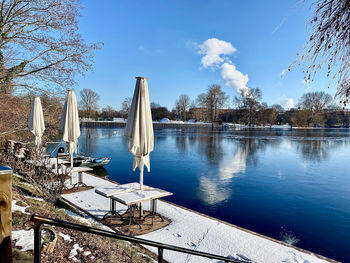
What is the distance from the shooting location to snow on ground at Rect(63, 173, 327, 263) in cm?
393

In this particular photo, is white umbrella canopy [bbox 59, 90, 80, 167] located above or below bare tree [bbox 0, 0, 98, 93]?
below

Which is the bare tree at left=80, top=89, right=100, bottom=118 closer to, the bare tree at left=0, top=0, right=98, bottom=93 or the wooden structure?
the bare tree at left=0, top=0, right=98, bottom=93

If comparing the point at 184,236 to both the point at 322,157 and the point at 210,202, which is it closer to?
the point at 210,202

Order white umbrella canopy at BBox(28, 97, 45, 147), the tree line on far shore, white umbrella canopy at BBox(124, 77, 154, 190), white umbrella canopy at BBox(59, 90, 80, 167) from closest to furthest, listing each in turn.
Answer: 1. white umbrella canopy at BBox(124, 77, 154, 190)
2. white umbrella canopy at BBox(59, 90, 80, 167)
3. white umbrella canopy at BBox(28, 97, 45, 147)
4. the tree line on far shore

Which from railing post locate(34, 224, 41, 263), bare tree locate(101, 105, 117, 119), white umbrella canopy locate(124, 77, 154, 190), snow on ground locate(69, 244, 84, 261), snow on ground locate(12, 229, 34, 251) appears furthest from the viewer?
bare tree locate(101, 105, 117, 119)

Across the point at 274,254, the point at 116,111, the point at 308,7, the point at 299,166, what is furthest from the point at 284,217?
the point at 116,111

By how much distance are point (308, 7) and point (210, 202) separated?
7.06 m

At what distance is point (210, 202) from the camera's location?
8086 millimetres

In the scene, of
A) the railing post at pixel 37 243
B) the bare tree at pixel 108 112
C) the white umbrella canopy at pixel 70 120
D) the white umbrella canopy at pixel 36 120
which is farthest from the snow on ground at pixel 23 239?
the bare tree at pixel 108 112

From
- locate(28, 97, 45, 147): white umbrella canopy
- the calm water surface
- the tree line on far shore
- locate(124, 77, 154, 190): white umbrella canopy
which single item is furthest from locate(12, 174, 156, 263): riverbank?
the tree line on far shore

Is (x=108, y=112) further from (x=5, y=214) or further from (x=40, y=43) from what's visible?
(x=5, y=214)

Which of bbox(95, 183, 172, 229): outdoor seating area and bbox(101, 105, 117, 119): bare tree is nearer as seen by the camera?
bbox(95, 183, 172, 229): outdoor seating area

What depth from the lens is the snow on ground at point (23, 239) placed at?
2678 mm

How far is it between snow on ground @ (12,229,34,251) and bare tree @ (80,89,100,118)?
7118cm
